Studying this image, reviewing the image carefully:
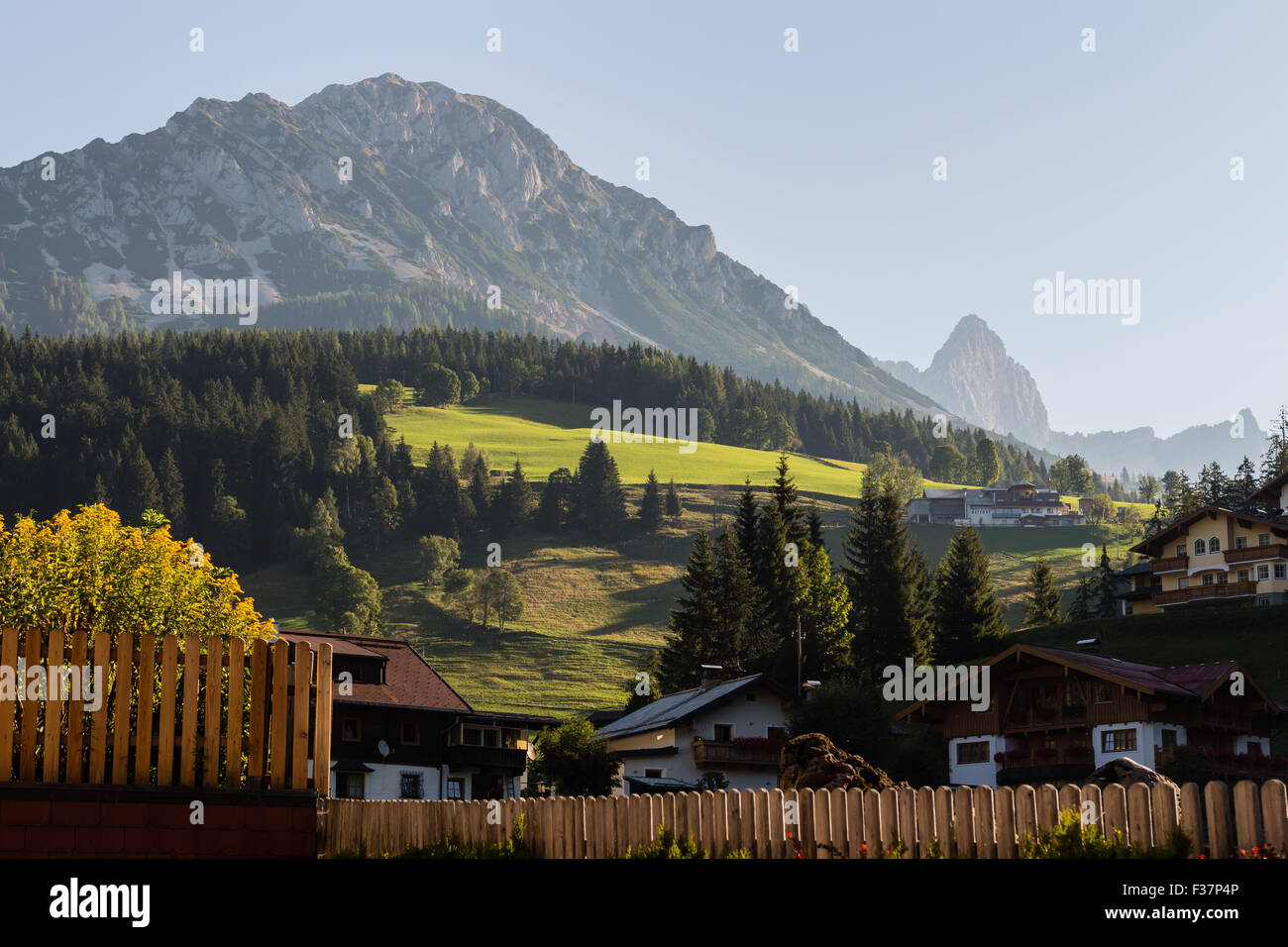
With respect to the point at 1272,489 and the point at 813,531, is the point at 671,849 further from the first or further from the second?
the point at 1272,489

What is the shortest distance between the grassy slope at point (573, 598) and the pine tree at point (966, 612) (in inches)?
959

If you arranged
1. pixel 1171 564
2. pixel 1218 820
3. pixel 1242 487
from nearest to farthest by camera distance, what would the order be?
pixel 1218 820
pixel 1171 564
pixel 1242 487

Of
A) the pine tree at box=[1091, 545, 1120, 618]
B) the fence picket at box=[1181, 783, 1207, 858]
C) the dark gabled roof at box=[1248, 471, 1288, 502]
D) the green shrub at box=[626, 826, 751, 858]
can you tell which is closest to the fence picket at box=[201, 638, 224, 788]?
the green shrub at box=[626, 826, 751, 858]

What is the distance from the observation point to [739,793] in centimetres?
1811

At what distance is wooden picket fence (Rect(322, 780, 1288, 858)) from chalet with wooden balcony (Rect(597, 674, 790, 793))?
44516mm

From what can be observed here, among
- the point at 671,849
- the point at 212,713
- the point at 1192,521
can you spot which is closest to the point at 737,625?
the point at 1192,521

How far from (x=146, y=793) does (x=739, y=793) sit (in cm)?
773

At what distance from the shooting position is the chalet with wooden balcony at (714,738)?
2601 inches

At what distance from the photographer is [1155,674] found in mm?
58219

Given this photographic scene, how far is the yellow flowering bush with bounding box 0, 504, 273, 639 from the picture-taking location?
135ft

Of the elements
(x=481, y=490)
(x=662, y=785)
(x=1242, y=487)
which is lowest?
(x=662, y=785)

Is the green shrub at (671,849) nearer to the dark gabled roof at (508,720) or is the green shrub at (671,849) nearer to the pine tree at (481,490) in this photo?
the dark gabled roof at (508,720)

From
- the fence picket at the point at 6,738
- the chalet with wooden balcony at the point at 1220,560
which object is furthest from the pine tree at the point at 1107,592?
the fence picket at the point at 6,738

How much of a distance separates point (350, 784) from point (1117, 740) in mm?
34917
